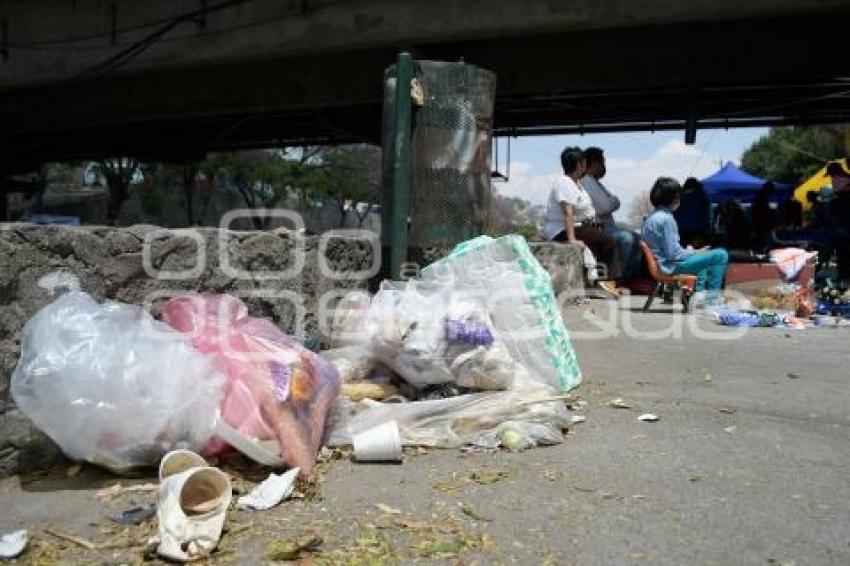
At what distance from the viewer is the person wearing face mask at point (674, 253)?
6.61 metres

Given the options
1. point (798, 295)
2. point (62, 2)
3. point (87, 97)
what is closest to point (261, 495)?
point (798, 295)

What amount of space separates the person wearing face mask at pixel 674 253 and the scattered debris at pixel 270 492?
16.2 ft

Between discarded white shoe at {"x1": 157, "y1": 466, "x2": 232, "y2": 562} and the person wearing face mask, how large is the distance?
5187 millimetres

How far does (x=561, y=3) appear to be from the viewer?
9.46 metres

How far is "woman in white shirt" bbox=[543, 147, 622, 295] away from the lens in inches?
272

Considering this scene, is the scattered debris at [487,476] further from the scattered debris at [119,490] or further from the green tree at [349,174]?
the green tree at [349,174]

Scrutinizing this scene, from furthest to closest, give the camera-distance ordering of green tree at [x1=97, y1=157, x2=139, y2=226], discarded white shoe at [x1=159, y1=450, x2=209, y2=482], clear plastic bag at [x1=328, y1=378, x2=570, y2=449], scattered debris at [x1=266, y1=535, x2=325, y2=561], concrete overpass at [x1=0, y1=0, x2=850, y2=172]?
green tree at [x1=97, y1=157, x2=139, y2=226], concrete overpass at [x1=0, y1=0, x2=850, y2=172], clear plastic bag at [x1=328, y1=378, x2=570, y2=449], discarded white shoe at [x1=159, y1=450, x2=209, y2=482], scattered debris at [x1=266, y1=535, x2=325, y2=561]

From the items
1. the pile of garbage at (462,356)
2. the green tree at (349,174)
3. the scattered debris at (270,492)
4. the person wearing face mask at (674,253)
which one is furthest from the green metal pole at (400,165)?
the green tree at (349,174)

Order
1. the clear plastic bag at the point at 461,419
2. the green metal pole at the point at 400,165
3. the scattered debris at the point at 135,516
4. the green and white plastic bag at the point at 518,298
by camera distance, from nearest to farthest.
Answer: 1. the scattered debris at the point at 135,516
2. the clear plastic bag at the point at 461,419
3. the green and white plastic bag at the point at 518,298
4. the green metal pole at the point at 400,165

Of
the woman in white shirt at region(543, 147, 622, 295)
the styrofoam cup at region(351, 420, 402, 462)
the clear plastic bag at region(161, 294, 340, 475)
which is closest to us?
the clear plastic bag at region(161, 294, 340, 475)

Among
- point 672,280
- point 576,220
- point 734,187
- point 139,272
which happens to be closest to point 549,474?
point 139,272

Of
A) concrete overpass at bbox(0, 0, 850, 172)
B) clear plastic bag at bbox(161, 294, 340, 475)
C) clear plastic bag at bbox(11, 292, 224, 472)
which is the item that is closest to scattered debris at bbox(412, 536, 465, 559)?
clear plastic bag at bbox(161, 294, 340, 475)

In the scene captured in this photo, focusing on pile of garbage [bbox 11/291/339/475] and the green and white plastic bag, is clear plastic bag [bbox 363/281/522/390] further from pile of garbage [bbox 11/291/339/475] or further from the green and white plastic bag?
pile of garbage [bbox 11/291/339/475]

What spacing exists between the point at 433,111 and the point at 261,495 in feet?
9.78
